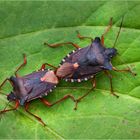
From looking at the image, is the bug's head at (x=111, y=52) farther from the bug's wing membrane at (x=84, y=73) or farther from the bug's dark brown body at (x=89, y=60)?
the bug's wing membrane at (x=84, y=73)

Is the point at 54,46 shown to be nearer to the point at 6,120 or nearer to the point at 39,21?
the point at 39,21

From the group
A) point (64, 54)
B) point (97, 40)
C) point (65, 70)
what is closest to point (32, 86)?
point (65, 70)

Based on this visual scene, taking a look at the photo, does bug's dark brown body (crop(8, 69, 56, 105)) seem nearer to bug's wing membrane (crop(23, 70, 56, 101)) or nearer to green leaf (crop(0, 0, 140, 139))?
bug's wing membrane (crop(23, 70, 56, 101))

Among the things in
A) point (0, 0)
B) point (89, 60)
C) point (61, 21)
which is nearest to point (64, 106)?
point (89, 60)

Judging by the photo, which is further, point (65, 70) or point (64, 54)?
point (64, 54)

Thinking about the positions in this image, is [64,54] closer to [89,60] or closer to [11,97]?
[89,60]

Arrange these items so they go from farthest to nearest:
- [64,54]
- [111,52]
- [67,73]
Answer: [64,54] < [67,73] < [111,52]

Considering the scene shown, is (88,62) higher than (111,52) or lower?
lower
